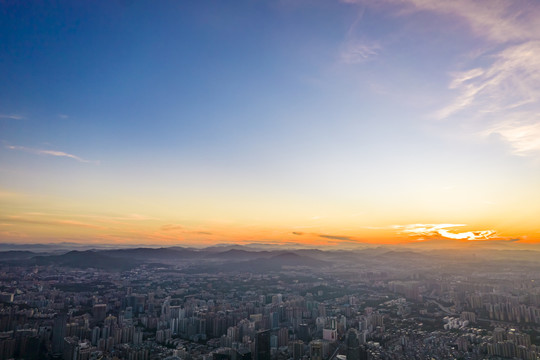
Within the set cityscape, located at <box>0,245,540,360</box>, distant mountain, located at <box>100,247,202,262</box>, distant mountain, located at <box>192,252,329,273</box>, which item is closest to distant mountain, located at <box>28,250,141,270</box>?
cityscape, located at <box>0,245,540,360</box>

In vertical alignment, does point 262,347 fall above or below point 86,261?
below

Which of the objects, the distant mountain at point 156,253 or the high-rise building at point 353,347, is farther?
the distant mountain at point 156,253

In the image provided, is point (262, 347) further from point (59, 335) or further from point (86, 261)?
point (86, 261)

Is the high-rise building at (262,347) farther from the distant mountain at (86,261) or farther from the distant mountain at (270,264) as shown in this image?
the distant mountain at (86,261)

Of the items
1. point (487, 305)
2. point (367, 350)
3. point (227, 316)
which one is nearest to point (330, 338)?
point (367, 350)

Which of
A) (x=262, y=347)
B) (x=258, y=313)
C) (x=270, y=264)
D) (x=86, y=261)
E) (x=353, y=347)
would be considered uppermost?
(x=86, y=261)

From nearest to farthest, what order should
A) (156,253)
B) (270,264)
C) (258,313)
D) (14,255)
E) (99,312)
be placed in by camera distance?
(99,312) < (258,313) < (14,255) < (270,264) < (156,253)

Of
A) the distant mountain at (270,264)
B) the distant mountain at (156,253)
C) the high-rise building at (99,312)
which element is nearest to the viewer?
the high-rise building at (99,312)

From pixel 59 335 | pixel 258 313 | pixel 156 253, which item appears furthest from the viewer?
pixel 156 253

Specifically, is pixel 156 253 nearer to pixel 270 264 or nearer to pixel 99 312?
pixel 270 264

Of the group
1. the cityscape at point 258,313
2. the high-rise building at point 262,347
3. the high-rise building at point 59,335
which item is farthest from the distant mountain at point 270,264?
the high-rise building at point 262,347

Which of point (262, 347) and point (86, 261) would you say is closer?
point (262, 347)

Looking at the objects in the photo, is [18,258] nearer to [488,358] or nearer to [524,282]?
[488,358]

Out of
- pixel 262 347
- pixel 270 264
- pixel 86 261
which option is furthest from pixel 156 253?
pixel 262 347
